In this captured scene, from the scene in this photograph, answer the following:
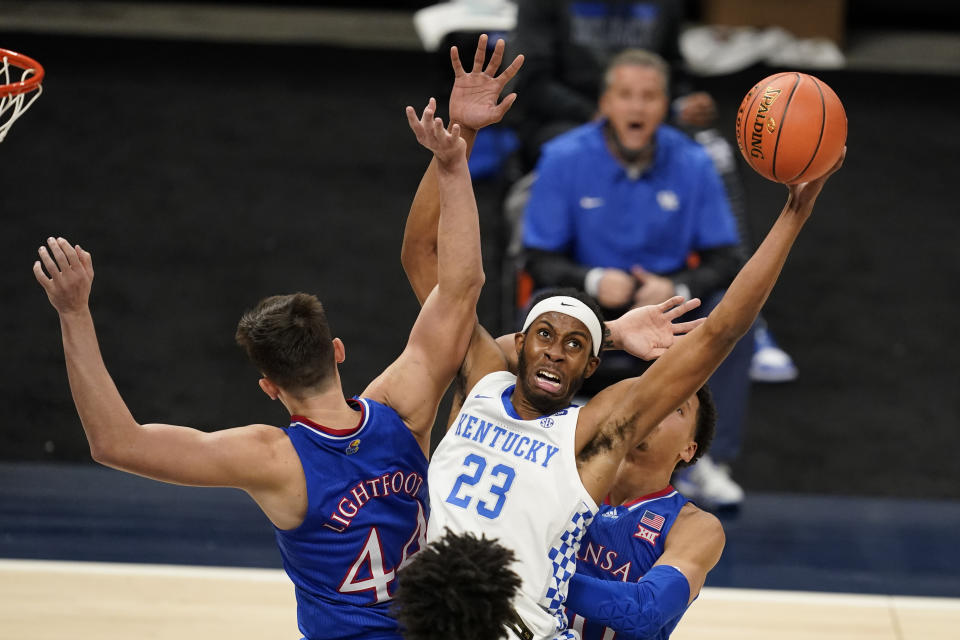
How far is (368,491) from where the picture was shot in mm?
3174

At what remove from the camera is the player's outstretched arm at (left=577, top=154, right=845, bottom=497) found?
287cm

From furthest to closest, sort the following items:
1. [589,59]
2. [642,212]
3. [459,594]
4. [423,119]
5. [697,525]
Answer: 1. [589,59]
2. [642,212]
3. [697,525]
4. [423,119]
5. [459,594]

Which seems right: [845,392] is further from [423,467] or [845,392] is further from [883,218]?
[423,467]

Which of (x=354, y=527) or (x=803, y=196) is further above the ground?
(x=803, y=196)

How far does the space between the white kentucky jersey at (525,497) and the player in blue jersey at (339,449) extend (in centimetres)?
15

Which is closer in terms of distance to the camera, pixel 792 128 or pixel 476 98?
pixel 792 128

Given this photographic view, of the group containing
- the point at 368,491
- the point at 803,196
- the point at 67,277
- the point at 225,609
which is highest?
the point at 803,196

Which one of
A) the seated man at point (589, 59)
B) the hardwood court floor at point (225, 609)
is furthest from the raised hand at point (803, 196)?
the seated man at point (589, 59)

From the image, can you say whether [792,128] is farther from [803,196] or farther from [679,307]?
[679,307]

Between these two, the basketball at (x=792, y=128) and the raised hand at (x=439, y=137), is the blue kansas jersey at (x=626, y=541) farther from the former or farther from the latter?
the raised hand at (x=439, y=137)

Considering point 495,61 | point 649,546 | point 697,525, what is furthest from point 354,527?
point 495,61

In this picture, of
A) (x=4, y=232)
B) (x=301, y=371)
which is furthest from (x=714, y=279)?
(x=4, y=232)

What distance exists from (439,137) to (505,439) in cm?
75

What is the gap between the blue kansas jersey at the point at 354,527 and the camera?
3.12 meters
